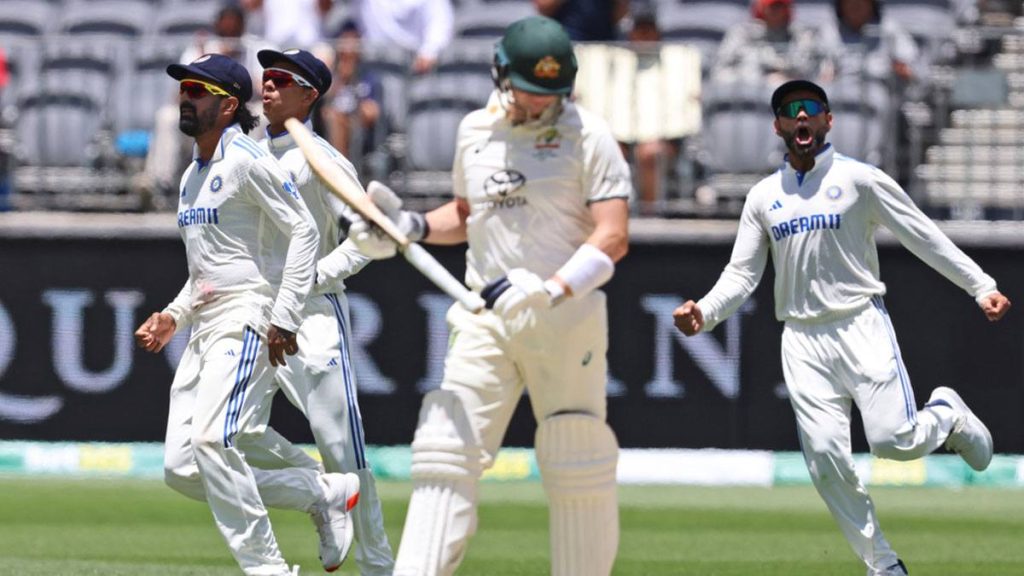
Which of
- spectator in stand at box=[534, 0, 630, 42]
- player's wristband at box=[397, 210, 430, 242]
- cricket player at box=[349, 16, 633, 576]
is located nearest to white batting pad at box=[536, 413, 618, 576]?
cricket player at box=[349, 16, 633, 576]

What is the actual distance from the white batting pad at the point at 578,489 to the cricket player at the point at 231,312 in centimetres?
129

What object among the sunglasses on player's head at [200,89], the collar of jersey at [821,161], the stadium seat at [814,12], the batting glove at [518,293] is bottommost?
the batting glove at [518,293]

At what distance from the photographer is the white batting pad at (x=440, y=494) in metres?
6.33

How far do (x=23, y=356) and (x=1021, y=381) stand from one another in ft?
22.2

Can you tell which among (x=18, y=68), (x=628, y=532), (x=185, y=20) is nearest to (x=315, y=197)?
(x=628, y=532)

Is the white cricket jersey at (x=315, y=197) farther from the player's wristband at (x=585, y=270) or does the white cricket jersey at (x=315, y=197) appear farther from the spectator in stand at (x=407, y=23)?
the spectator in stand at (x=407, y=23)

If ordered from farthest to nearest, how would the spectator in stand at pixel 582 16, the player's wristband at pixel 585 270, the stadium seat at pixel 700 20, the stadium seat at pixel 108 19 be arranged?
the stadium seat at pixel 108 19 → the stadium seat at pixel 700 20 → the spectator in stand at pixel 582 16 → the player's wristband at pixel 585 270

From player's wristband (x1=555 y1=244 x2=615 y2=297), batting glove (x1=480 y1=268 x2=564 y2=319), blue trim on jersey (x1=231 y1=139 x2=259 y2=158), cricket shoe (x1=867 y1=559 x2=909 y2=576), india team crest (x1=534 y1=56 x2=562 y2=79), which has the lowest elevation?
cricket shoe (x1=867 y1=559 x2=909 y2=576)

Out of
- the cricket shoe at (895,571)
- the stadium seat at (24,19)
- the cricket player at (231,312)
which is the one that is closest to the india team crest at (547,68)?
the cricket player at (231,312)

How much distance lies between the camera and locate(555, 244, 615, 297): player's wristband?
6.25 meters

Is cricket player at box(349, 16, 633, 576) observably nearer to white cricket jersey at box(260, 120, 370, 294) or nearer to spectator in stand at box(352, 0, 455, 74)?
white cricket jersey at box(260, 120, 370, 294)

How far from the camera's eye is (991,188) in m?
13.5

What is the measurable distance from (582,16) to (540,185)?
25.5 ft

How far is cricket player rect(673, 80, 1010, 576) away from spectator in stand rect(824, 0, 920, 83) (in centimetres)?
546
